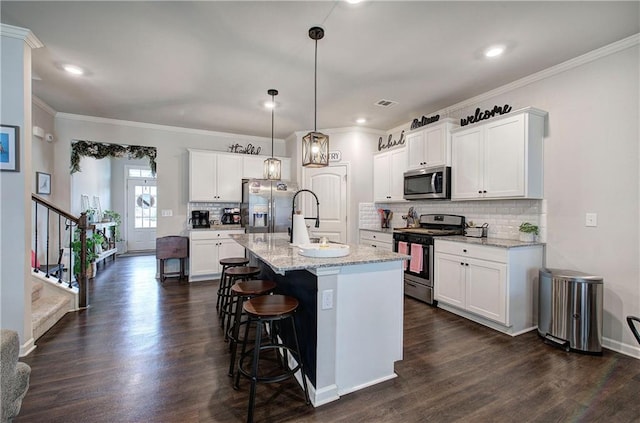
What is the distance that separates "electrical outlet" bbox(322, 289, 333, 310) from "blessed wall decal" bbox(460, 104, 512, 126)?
2.97 meters

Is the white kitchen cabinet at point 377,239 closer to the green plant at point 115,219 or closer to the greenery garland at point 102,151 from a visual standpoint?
the greenery garland at point 102,151

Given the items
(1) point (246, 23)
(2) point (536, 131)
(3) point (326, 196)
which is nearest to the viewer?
(1) point (246, 23)

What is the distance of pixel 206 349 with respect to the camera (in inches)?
102

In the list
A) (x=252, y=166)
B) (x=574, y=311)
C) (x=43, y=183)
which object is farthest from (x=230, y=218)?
(x=574, y=311)

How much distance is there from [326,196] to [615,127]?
12.0ft

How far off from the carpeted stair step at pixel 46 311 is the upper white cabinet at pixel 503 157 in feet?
15.2

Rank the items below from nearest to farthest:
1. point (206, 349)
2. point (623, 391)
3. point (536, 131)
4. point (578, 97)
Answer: point (623, 391) < point (206, 349) < point (578, 97) < point (536, 131)

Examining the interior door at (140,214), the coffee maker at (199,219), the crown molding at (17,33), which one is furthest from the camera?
the interior door at (140,214)

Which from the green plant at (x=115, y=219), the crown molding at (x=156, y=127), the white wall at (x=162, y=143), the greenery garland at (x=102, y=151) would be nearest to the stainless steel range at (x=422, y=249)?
the crown molding at (x=156, y=127)

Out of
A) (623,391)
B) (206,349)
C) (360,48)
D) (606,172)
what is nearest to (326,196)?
(360,48)

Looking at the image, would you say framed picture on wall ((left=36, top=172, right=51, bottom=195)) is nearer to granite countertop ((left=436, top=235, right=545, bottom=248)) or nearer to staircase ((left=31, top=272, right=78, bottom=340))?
staircase ((left=31, top=272, right=78, bottom=340))

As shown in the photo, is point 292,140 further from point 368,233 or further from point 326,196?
point 368,233

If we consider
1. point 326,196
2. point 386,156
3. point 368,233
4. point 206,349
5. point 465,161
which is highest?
point 386,156

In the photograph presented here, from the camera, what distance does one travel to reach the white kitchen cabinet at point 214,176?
5.13 metres
